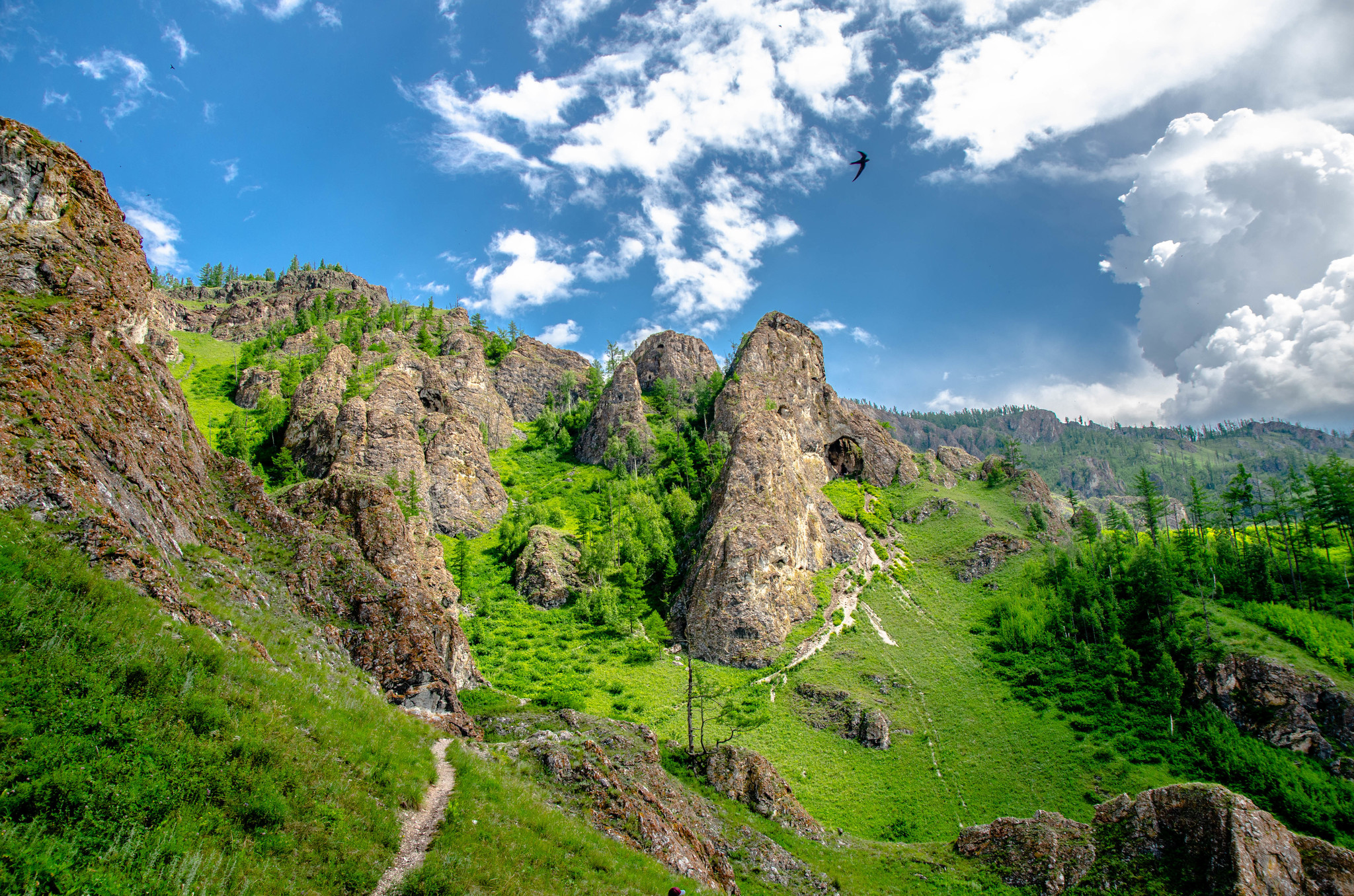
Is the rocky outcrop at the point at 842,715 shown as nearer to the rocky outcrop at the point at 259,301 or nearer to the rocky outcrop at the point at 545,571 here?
the rocky outcrop at the point at 545,571

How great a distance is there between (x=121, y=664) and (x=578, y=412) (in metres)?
123

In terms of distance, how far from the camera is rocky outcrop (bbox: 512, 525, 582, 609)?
228 feet

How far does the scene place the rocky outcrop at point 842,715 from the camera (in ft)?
167

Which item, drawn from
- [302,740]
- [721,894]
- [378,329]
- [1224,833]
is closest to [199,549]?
[302,740]

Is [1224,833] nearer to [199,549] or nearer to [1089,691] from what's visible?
[1089,691]

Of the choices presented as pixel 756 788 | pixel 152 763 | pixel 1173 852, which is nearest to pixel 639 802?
pixel 756 788

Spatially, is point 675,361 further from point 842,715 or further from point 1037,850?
point 1037,850

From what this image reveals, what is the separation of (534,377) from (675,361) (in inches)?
1619

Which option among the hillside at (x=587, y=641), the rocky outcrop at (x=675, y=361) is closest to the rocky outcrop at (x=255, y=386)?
the hillside at (x=587, y=641)


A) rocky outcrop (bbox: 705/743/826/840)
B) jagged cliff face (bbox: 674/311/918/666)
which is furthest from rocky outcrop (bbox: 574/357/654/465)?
rocky outcrop (bbox: 705/743/826/840)

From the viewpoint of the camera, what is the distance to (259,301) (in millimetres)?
149875

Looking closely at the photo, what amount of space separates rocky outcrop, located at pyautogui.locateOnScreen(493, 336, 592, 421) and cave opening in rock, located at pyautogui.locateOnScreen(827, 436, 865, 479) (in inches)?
2802

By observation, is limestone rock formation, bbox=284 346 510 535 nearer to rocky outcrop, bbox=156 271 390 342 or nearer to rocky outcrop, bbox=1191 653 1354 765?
rocky outcrop, bbox=156 271 390 342

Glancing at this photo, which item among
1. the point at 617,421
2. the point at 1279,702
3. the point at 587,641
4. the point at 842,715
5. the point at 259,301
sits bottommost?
the point at 842,715
